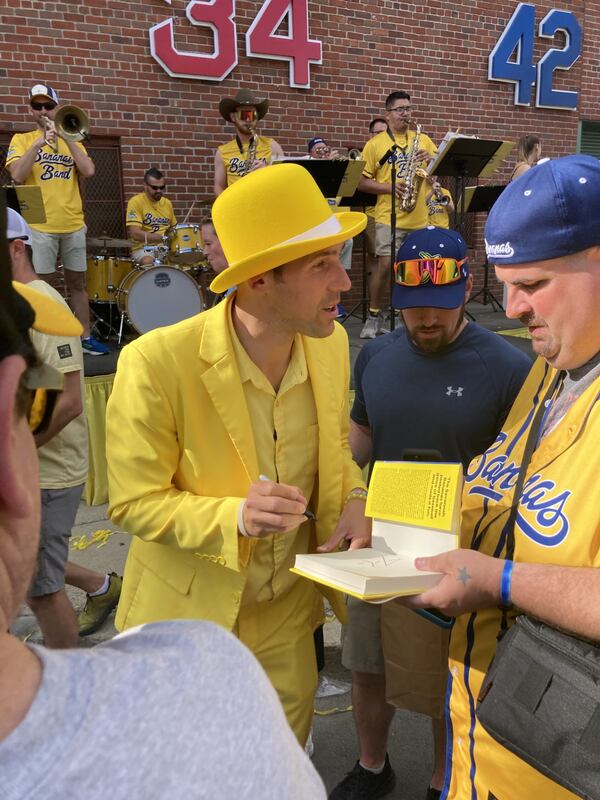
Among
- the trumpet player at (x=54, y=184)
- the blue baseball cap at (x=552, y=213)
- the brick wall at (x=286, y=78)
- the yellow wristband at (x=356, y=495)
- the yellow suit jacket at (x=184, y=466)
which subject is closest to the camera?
the blue baseball cap at (x=552, y=213)

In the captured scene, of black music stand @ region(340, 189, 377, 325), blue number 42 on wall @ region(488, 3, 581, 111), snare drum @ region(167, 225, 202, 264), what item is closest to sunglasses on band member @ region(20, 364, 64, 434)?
black music stand @ region(340, 189, 377, 325)

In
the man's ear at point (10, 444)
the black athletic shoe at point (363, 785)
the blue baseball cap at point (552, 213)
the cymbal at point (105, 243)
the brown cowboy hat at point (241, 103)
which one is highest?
the brown cowboy hat at point (241, 103)

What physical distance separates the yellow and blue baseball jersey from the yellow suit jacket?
0.63m

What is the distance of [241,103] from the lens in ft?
24.6

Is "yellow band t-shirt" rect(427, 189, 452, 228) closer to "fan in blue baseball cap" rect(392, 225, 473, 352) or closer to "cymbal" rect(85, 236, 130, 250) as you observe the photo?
"cymbal" rect(85, 236, 130, 250)

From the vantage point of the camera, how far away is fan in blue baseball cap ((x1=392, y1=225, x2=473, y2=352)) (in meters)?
2.48

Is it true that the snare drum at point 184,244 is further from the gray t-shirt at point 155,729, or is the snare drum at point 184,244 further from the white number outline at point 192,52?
the gray t-shirt at point 155,729

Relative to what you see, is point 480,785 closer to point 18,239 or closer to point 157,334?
point 157,334

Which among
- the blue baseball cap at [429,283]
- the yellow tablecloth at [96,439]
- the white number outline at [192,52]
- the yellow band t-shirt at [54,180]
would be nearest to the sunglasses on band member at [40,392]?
the blue baseball cap at [429,283]

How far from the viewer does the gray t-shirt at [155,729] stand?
516 mm

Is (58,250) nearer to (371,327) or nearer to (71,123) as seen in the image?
(71,123)

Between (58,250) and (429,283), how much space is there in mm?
5756

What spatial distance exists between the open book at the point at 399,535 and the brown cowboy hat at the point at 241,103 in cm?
693

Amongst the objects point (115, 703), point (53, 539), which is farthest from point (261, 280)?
point (53, 539)
